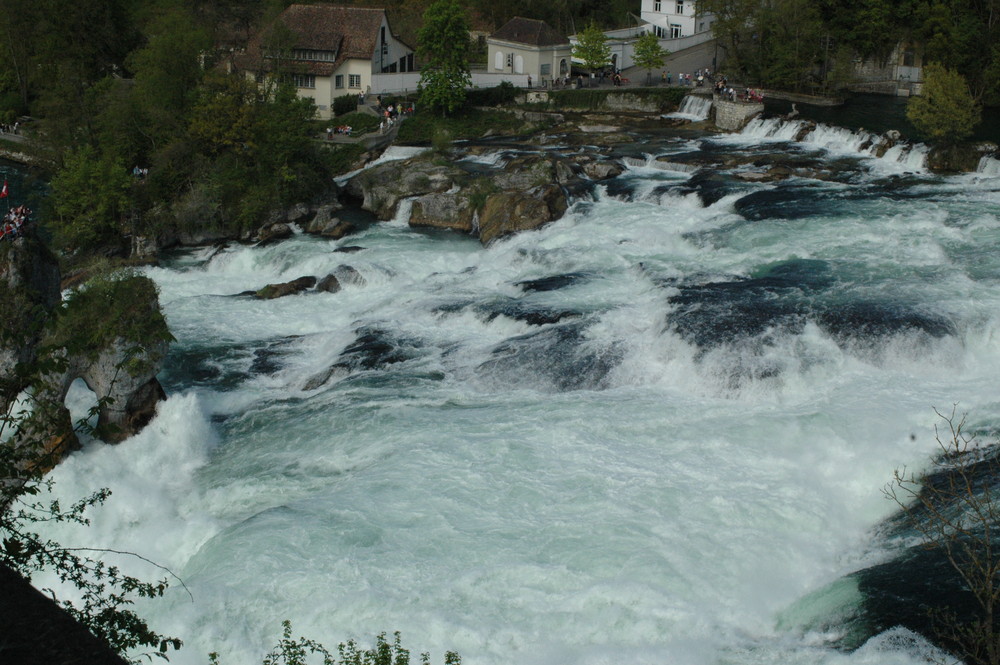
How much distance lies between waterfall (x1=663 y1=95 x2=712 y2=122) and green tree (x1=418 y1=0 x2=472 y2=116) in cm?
1163

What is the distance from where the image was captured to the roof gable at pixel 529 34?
6174 cm

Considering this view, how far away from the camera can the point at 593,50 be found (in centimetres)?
6153

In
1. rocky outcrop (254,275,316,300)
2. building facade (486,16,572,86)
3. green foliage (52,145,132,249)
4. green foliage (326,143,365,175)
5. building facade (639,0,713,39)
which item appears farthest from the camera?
building facade (639,0,713,39)

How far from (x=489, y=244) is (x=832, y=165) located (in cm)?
1593

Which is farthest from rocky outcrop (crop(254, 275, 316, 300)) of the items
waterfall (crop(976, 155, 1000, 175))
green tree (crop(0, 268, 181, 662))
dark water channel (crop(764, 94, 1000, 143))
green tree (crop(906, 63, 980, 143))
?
dark water channel (crop(764, 94, 1000, 143))

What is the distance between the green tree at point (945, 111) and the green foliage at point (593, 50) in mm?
21713

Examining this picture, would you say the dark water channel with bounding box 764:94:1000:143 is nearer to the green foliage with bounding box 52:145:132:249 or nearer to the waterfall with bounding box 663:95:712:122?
the waterfall with bounding box 663:95:712:122

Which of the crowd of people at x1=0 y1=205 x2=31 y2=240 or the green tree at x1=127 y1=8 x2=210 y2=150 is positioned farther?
the green tree at x1=127 y1=8 x2=210 y2=150

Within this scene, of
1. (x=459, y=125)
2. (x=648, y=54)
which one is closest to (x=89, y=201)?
(x=459, y=125)

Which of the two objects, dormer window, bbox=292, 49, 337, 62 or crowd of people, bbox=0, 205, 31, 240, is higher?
dormer window, bbox=292, 49, 337, 62

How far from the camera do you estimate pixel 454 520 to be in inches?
765

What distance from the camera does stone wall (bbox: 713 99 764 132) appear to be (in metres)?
51.8

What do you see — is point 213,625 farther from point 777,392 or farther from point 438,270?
point 438,270

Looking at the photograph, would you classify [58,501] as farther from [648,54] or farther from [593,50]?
[648,54]
